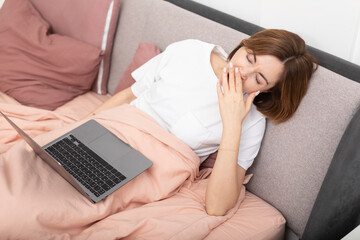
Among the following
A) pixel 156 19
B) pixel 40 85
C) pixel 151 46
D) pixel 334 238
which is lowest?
pixel 334 238

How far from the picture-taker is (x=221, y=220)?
1237mm

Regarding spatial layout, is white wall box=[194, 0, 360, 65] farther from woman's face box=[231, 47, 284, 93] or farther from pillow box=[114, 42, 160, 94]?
pillow box=[114, 42, 160, 94]

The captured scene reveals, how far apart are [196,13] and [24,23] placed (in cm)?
88

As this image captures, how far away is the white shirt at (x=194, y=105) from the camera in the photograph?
4.41 ft

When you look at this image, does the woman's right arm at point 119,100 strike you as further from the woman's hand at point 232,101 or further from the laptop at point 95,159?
the woman's hand at point 232,101

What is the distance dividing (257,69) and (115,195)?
0.64 metres

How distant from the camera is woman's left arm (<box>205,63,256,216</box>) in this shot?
4.07 feet

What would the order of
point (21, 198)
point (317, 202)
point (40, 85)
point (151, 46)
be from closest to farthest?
point (21, 198)
point (317, 202)
point (151, 46)
point (40, 85)

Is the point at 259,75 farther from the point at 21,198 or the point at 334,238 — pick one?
the point at 21,198

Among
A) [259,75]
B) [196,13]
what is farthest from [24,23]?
[259,75]

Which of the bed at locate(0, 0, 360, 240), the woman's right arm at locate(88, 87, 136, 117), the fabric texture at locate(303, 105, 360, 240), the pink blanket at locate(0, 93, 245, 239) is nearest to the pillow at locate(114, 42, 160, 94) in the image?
the bed at locate(0, 0, 360, 240)

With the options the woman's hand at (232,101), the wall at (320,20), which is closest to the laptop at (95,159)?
the woman's hand at (232,101)

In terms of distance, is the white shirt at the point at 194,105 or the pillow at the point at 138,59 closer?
the white shirt at the point at 194,105

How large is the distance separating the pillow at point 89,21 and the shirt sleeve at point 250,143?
924 mm
